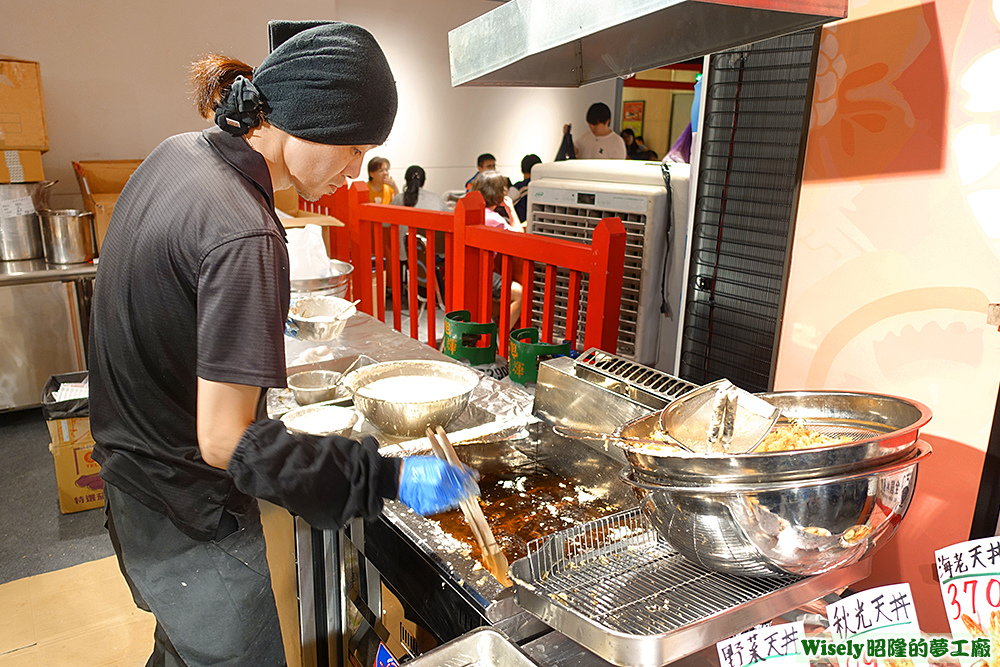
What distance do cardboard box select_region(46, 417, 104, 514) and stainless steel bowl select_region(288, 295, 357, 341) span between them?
125 centimetres

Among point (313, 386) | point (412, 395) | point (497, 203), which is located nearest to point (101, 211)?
point (497, 203)

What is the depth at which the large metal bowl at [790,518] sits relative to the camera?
35.1 inches

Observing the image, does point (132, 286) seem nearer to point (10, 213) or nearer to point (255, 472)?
point (255, 472)

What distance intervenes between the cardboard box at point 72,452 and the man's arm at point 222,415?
85.1 inches

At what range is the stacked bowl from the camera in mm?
887

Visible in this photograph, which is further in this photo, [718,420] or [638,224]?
[638,224]

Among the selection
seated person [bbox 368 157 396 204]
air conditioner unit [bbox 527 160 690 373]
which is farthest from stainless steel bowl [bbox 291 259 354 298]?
seated person [bbox 368 157 396 204]

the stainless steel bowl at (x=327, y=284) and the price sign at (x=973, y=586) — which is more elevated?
the stainless steel bowl at (x=327, y=284)

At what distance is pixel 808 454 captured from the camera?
88 cm

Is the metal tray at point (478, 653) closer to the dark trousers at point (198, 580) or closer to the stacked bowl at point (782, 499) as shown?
the stacked bowl at point (782, 499)

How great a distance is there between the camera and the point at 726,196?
2285 millimetres

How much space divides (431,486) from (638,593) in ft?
1.29

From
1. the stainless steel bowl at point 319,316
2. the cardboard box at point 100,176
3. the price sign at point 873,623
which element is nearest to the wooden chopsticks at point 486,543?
the price sign at point 873,623

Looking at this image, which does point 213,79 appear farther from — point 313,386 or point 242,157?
point 313,386
